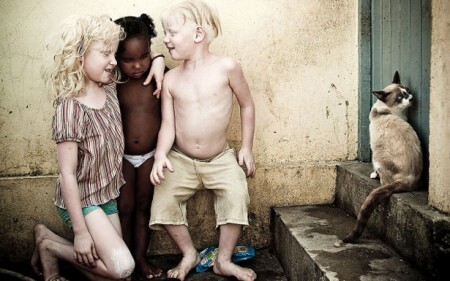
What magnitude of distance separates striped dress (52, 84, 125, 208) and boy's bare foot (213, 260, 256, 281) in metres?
0.80

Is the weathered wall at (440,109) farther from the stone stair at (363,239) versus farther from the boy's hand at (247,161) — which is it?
the boy's hand at (247,161)

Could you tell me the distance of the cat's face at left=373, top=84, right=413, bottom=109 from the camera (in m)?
2.82

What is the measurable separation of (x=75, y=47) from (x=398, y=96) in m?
1.98

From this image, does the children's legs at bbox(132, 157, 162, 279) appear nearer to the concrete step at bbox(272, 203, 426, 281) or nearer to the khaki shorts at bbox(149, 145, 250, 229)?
the khaki shorts at bbox(149, 145, 250, 229)

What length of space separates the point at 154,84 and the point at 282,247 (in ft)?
→ 4.58

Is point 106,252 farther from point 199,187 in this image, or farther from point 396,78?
point 396,78

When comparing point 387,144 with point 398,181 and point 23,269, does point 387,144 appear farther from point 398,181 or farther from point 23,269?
Result: point 23,269

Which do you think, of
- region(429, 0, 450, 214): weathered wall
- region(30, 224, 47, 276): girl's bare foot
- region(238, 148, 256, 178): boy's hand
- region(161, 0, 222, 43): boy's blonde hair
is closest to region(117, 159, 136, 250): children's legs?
region(30, 224, 47, 276): girl's bare foot

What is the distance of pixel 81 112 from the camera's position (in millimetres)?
2547

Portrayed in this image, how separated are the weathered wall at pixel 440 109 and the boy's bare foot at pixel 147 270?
1.71 metres

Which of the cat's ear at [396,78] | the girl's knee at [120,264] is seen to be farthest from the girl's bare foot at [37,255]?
the cat's ear at [396,78]

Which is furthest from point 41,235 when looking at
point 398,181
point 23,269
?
point 398,181


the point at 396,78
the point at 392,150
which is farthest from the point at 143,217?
the point at 396,78

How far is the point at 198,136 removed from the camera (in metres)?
2.89
